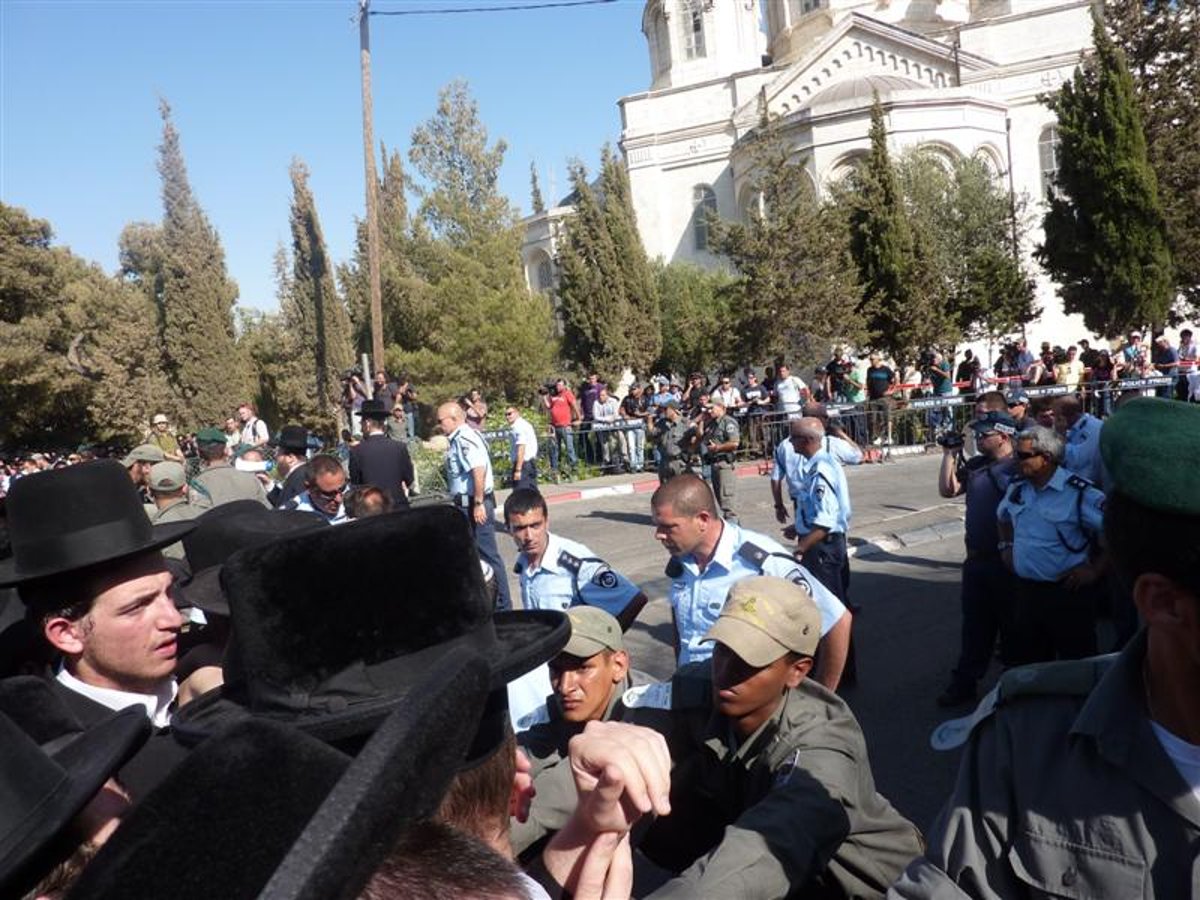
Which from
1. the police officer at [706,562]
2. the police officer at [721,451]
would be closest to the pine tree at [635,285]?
the police officer at [721,451]

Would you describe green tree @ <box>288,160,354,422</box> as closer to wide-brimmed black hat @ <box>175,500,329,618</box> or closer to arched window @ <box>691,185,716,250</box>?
arched window @ <box>691,185,716,250</box>

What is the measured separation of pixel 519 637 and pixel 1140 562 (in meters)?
1.14

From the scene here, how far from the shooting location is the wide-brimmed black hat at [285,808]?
85 cm

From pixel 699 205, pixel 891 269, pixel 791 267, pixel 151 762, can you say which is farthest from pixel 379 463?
pixel 699 205

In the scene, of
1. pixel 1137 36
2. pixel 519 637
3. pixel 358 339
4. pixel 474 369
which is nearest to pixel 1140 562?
pixel 519 637

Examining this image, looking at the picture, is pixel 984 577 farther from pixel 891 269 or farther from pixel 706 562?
pixel 891 269

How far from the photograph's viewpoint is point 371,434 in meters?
10.4

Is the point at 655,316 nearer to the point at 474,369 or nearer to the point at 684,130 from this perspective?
the point at 474,369

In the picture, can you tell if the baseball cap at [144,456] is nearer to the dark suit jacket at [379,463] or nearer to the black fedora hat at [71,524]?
the dark suit jacket at [379,463]

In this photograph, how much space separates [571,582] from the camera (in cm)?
529

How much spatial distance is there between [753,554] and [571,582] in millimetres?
1008

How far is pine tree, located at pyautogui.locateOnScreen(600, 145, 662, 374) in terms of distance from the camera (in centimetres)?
3409

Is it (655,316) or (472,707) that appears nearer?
(472,707)

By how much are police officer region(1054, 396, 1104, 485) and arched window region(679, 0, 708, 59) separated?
44661 mm
